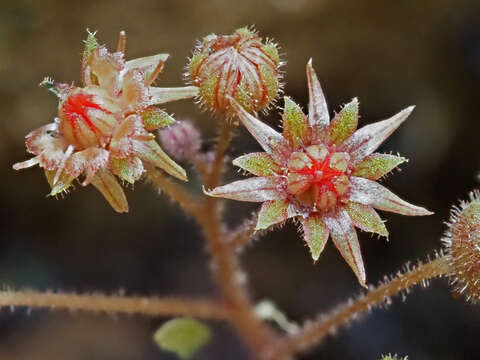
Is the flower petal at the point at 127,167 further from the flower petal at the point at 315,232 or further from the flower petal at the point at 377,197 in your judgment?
the flower petal at the point at 377,197

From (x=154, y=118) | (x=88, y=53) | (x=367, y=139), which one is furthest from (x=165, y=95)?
(x=367, y=139)

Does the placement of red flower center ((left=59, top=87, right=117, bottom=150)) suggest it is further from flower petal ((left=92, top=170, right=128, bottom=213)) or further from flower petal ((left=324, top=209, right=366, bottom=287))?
flower petal ((left=324, top=209, right=366, bottom=287))

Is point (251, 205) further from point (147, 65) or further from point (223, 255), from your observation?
point (147, 65)

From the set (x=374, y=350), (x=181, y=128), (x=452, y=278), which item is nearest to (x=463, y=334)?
(x=374, y=350)

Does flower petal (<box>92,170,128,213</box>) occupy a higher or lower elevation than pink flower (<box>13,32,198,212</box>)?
lower

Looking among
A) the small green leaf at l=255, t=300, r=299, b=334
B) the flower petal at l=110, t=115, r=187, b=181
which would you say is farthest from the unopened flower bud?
the small green leaf at l=255, t=300, r=299, b=334

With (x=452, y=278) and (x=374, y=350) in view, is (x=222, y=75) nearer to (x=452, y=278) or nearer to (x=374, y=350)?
(x=452, y=278)
